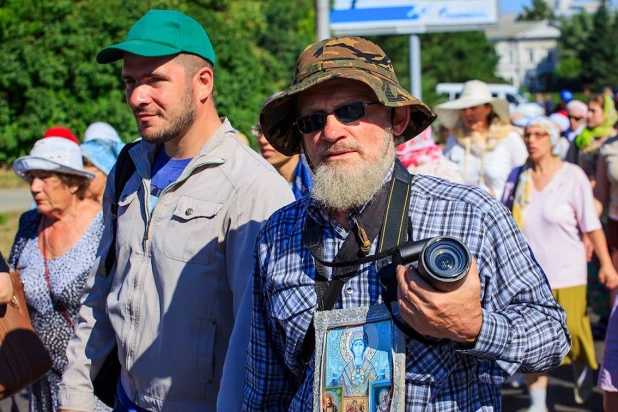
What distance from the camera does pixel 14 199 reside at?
1964cm

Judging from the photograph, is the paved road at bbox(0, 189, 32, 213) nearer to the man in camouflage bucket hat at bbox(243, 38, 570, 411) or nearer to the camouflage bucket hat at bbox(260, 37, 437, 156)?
the camouflage bucket hat at bbox(260, 37, 437, 156)

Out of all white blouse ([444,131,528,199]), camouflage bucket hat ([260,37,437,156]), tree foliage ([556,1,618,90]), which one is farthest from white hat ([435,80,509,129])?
tree foliage ([556,1,618,90])

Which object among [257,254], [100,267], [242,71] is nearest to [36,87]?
[242,71]

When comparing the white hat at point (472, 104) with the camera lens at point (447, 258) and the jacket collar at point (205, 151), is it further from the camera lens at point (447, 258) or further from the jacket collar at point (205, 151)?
the camera lens at point (447, 258)

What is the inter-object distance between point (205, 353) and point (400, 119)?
1.04 metres

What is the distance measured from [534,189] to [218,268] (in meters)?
3.83

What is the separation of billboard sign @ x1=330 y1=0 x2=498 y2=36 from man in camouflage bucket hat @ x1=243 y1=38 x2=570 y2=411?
1461 centimetres

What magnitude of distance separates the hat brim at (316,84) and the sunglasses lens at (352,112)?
0.09 m

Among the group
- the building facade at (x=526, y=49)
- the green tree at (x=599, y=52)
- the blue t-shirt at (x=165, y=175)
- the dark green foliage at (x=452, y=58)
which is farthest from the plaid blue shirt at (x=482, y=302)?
the building facade at (x=526, y=49)

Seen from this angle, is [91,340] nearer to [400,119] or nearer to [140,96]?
[140,96]

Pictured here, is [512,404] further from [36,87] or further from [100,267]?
[36,87]

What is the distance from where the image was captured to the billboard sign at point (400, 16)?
16.6 metres

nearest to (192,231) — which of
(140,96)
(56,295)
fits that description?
(140,96)

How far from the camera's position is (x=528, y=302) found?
6.91 feet
